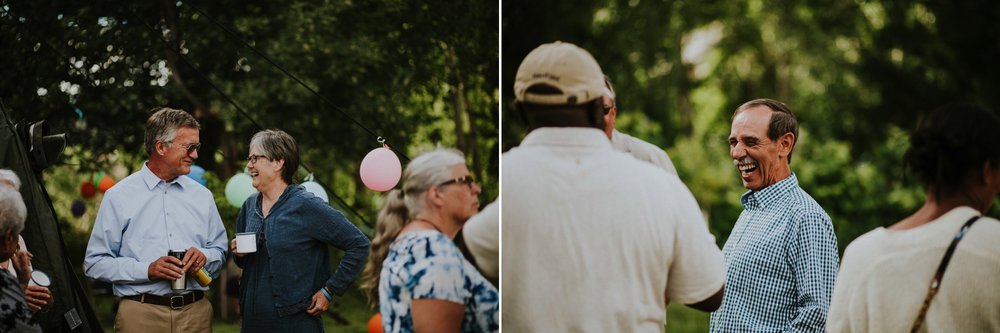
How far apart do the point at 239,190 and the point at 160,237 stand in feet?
0.98

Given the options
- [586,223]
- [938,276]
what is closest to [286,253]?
[586,223]

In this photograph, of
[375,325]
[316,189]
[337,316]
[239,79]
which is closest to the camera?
[316,189]

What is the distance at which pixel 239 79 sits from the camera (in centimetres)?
434

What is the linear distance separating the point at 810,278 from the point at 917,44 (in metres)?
9.34

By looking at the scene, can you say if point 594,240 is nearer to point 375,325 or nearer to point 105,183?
point 375,325

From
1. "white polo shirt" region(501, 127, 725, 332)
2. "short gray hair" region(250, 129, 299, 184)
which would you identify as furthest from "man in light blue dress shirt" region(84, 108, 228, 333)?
"white polo shirt" region(501, 127, 725, 332)

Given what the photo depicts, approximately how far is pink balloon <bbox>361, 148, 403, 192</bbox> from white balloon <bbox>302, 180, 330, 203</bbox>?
0.24 m

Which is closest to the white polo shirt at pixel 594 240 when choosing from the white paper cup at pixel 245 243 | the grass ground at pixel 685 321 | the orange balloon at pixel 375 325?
the white paper cup at pixel 245 243

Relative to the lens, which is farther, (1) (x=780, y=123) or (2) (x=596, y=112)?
(1) (x=780, y=123)

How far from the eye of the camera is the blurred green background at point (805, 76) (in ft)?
32.0

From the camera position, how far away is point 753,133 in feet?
10.8

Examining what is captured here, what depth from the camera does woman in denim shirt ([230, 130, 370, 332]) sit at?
11.0ft

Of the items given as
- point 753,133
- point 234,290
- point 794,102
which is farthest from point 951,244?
point 794,102

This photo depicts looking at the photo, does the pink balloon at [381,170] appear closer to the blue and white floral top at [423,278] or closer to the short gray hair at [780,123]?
the blue and white floral top at [423,278]
